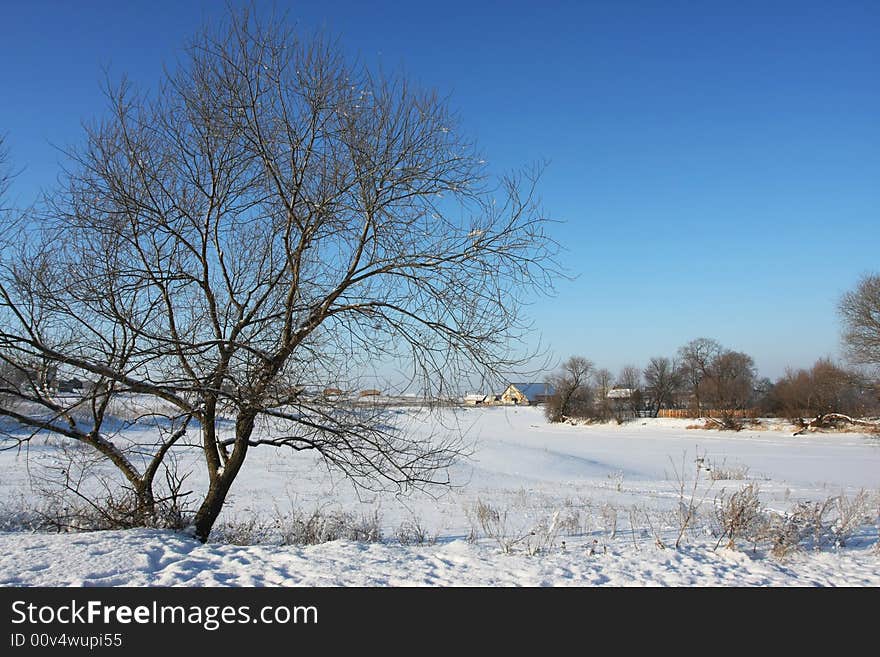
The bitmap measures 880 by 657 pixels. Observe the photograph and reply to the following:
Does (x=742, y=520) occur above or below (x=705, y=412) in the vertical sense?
below

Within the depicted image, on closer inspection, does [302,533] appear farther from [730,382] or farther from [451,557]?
[730,382]

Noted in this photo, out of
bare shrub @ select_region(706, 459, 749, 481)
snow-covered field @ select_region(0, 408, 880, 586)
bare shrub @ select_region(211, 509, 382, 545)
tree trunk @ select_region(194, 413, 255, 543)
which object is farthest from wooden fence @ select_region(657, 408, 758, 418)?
tree trunk @ select_region(194, 413, 255, 543)

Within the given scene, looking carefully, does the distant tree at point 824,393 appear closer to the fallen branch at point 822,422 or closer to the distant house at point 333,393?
the fallen branch at point 822,422

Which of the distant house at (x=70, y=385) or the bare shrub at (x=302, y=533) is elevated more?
the distant house at (x=70, y=385)

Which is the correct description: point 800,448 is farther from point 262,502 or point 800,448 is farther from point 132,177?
point 132,177

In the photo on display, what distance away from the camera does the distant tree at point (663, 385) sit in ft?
240

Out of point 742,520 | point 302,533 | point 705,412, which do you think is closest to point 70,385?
point 302,533

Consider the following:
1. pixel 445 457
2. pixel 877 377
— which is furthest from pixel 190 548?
pixel 877 377

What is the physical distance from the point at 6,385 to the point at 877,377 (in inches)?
1774

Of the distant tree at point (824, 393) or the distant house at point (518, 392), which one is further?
the distant tree at point (824, 393)

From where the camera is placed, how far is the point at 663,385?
74.2 metres

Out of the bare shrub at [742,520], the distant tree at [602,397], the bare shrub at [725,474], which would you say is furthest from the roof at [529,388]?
the distant tree at [602,397]

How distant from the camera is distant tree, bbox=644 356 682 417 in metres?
73.2
